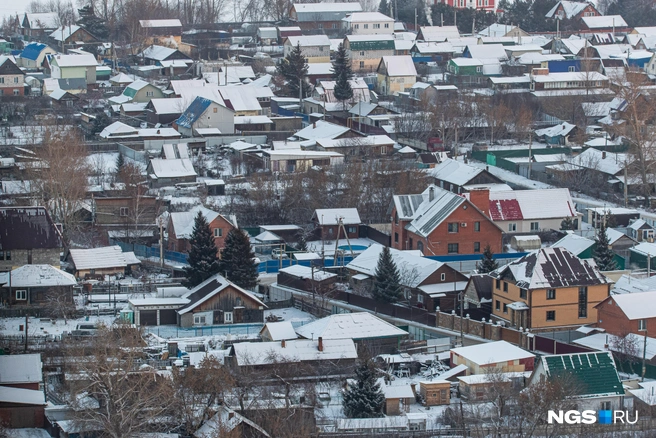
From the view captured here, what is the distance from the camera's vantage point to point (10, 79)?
53594 millimetres

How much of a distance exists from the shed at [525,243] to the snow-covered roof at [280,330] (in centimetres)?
941

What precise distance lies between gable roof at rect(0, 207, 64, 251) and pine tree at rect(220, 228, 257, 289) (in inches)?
155

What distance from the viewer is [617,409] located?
71.6ft

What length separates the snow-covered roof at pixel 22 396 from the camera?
68.9 feet

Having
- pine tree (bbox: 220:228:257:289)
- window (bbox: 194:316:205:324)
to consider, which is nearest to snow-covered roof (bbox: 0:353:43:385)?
window (bbox: 194:316:205:324)

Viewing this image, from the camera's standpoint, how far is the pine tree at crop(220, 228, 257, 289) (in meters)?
29.2

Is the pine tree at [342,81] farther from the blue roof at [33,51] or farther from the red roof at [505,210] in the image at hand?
the red roof at [505,210]

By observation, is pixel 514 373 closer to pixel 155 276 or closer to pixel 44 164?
pixel 155 276

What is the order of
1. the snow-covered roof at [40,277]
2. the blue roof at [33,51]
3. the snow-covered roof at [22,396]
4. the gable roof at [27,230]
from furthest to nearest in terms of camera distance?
the blue roof at [33,51] < the gable roof at [27,230] < the snow-covered roof at [40,277] < the snow-covered roof at [22,396]

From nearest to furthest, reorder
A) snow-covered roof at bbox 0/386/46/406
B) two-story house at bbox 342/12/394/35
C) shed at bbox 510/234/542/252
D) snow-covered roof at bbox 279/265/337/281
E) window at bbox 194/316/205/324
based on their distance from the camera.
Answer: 1. snow-covered roof at bbox 0/386/46/406
2. window at bbox 194/316/205/324
3. snow-covered roof at bbox 279/265/337/281
4. shed at bbox 510/234/542/252
5. two-story house at bbox 342/12/394/35

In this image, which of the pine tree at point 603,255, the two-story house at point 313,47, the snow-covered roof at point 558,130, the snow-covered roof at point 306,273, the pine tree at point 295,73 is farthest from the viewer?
the two-story house at point 313,47

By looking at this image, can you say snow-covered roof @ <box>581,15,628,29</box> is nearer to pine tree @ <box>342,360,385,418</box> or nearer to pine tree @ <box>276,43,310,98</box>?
pine tree @ <box>276,43,310,98</box>

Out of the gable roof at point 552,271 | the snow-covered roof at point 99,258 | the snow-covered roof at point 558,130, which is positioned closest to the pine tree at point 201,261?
the snow-covered roof at point 99,258

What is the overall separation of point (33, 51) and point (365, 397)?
4279 centimetres
